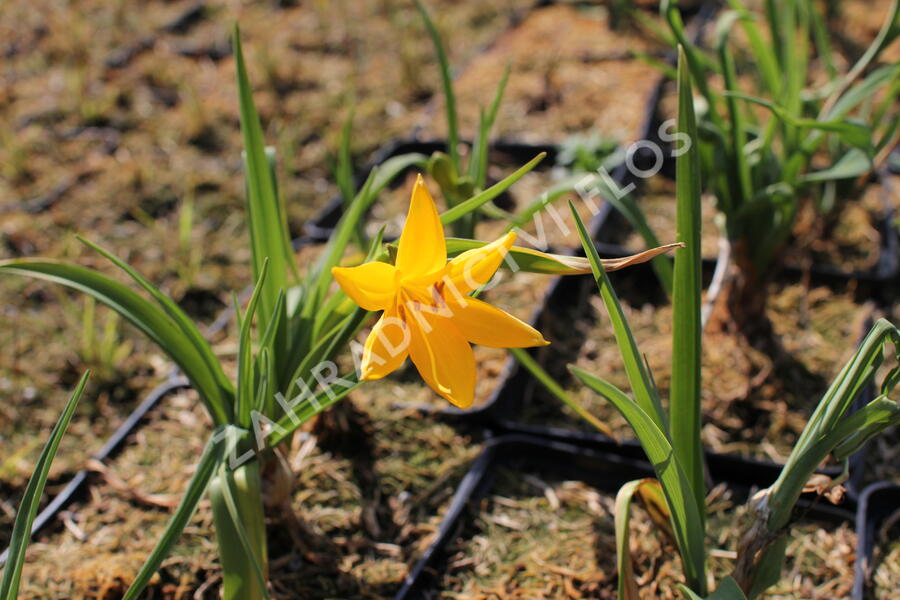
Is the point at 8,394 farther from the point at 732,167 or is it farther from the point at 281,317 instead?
the point at 732,167

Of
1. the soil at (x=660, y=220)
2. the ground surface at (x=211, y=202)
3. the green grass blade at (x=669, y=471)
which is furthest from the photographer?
the soil at (x=660, y=220)

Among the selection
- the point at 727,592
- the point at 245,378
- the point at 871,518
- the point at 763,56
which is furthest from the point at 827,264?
the point at 245,378

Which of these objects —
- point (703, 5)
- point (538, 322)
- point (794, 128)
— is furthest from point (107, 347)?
point (703, 5)

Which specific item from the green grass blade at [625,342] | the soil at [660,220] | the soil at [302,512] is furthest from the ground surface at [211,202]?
the green grass blade at [625,342]

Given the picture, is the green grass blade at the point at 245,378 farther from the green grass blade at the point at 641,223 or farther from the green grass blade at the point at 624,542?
the green grass blade at the point at 641,223

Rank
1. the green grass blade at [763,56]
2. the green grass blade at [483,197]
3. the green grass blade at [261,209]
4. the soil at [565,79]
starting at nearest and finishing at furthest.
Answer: the green grass blade at [483,197]
the green grass blade at [261,209]
the green grass blade at [763,56]
the soil at [565,79]

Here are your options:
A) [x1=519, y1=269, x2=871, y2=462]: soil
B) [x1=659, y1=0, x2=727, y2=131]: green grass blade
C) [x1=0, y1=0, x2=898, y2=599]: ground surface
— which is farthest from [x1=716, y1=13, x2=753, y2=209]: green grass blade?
[x1=0, y1=0, x2=898, y2=599]: ground surface

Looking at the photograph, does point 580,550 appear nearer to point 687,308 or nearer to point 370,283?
point 687,308
